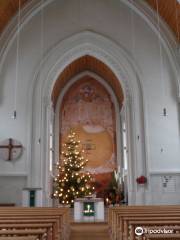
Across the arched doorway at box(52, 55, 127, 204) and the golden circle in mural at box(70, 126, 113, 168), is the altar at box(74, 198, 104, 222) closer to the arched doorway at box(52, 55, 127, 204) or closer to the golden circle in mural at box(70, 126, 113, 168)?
the arched doorway at box(52, 55, 127, 204)

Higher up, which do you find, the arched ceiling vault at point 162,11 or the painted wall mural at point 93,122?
the arched ceiling vault at point 162,11

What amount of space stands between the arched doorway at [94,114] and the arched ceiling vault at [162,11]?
14.1 feet

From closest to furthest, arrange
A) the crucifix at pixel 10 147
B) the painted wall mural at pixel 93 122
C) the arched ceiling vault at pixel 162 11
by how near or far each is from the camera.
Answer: the arched ceiling vault at pixel 162 11 → the crucifix at pixel 10 147 → the painted wall mural at pixel 93 122

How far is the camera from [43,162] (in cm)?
1317

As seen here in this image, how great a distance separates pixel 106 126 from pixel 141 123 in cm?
474

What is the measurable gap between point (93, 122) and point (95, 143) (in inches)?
46.9

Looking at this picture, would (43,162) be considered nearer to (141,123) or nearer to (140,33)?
(141,123)

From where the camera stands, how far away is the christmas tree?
14617mm

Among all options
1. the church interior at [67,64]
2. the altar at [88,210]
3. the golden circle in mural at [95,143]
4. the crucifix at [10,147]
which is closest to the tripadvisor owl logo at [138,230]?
the altar at [88,210]

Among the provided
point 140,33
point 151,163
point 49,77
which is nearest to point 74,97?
point 49,77

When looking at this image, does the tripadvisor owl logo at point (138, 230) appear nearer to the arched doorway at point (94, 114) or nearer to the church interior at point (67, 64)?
the church interior at point (67, 64)

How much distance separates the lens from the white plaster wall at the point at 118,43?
13.0 m

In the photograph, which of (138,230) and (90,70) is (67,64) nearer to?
(90,70)

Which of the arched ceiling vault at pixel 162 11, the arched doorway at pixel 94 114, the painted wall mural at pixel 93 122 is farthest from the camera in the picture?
the painted wall mural at pixel 93 122
